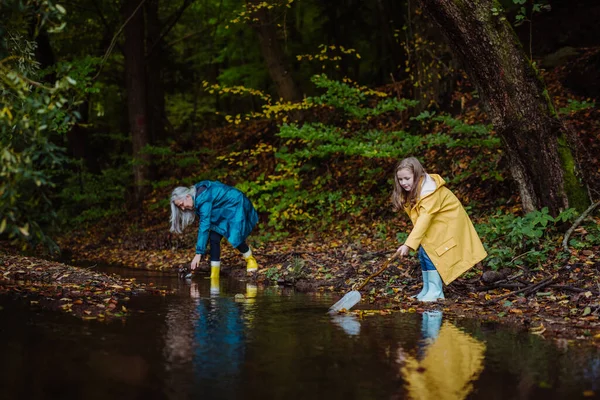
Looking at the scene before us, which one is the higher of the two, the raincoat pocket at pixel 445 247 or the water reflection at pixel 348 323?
the raincoat pocket at pixel 445 247

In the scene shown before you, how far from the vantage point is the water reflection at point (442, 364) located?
369cm

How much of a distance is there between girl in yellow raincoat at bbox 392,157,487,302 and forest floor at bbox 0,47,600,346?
15.6 inches

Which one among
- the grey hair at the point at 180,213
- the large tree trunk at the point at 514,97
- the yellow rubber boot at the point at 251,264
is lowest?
the yellow rubber boot at the point at 251,264

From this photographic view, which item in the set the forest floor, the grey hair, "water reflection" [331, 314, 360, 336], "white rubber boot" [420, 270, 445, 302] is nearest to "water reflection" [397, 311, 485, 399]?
"water reflection" [331, 314, 360, 336]

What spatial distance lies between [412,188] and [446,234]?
65 cm

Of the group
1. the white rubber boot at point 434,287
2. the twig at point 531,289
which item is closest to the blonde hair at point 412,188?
the white rubber boot at point 434,287

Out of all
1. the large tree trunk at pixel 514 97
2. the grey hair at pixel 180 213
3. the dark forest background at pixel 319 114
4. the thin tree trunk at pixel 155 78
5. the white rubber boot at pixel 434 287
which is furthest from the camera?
the thin tree trunk at pixel 155 78

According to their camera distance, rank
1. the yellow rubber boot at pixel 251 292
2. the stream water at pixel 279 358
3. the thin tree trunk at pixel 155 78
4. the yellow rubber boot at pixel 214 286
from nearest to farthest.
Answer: the stream water at pixel 279 358 < the yellow rubber boot at pixel 251 292 < the yellow rubber boot at pixel 214 286 < the thin tree trunk at pixel 155 78

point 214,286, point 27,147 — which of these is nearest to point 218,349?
point 27,147

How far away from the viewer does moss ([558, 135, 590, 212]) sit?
8031 millimetres

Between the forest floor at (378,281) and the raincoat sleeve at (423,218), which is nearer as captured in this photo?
the forest floor at (378,281)

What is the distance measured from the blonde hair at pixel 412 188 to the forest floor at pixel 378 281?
1156mm

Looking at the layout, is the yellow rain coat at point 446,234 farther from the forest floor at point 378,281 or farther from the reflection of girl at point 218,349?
the reflection of girl at point 218,349

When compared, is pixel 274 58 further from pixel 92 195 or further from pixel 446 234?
pixel 446 234
